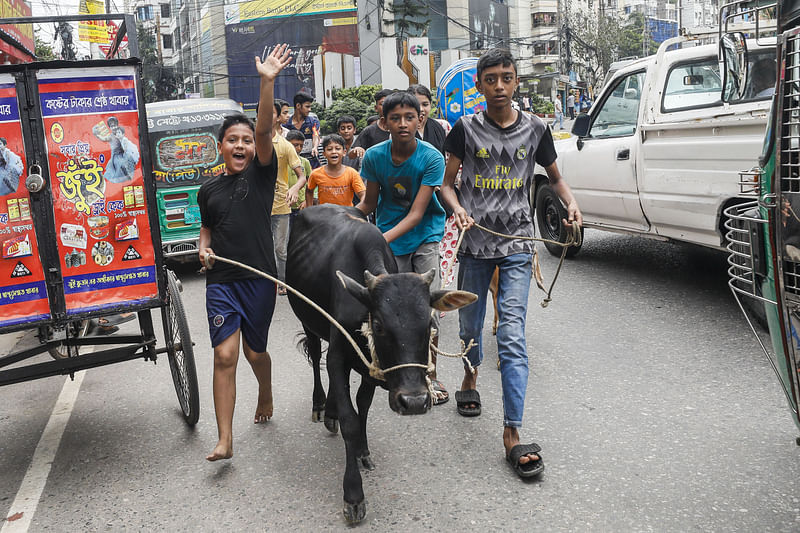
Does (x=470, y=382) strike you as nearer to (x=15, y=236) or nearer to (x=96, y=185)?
(x=96, y=185)

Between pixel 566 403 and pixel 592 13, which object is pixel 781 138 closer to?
pixel 566 403

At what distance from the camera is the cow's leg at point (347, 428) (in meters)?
3.29

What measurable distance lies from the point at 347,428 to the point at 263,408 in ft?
4.11

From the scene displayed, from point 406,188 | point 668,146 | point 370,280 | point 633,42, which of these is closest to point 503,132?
point 406,188

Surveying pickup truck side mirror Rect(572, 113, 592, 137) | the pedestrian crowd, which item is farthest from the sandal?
pickup truck side mirror Rect(572, 113, 592, 137)

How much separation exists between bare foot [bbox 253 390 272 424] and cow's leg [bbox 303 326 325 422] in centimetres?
27

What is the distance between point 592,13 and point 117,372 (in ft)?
202

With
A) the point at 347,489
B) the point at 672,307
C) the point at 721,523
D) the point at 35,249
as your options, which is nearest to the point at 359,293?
the point at 347,489

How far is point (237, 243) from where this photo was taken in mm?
4090

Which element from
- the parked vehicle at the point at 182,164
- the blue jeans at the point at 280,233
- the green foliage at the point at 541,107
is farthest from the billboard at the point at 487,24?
the blue jeans at the point at 280,233

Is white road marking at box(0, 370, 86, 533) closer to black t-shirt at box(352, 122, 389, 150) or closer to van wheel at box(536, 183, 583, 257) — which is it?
black t-shirt at box(352, 122, 389, 150)

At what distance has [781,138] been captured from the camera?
251 cm

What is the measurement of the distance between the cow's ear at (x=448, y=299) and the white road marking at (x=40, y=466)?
2178mm

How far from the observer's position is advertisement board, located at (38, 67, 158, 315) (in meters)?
4.03
